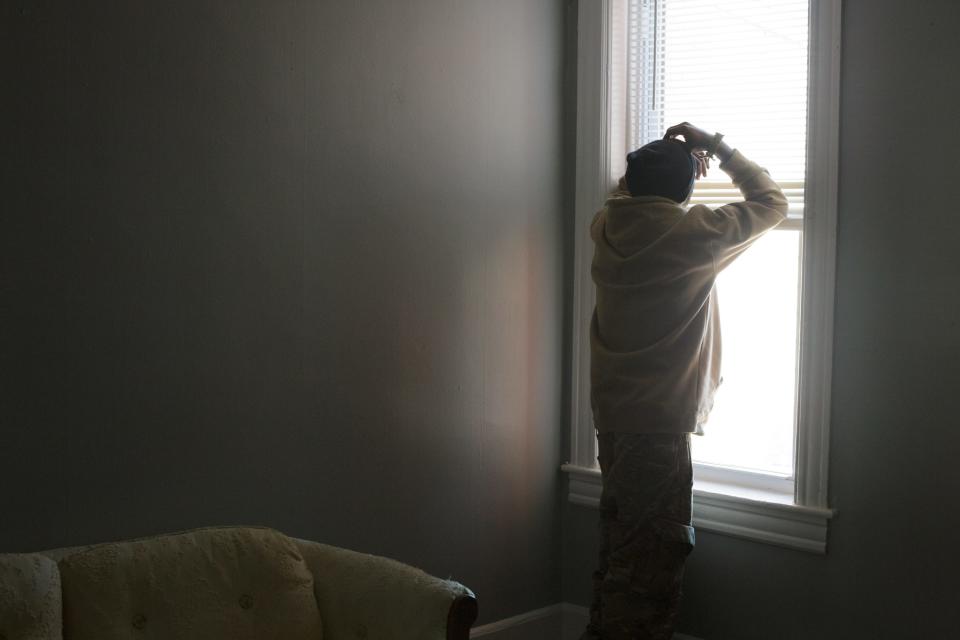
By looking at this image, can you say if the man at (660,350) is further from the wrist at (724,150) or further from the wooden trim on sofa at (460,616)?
the wooden trim on sofa at (460,616)

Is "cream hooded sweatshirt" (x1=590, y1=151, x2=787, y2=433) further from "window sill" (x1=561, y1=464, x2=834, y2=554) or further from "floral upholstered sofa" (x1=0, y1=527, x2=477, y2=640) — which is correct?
"floral upholstered sofa" (x1=0, y1=527, x2=477, y2=640)

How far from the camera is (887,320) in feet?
8.98

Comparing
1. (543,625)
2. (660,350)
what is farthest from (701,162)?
(543,625)

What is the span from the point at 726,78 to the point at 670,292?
0.86 metres

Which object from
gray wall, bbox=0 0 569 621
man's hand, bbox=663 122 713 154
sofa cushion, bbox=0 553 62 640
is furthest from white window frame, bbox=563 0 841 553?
sofa cushion, bbox=0 553 62 640

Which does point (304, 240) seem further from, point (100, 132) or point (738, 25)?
point (738, 25)

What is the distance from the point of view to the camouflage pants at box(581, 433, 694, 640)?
2.75m

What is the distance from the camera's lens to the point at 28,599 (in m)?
1.88

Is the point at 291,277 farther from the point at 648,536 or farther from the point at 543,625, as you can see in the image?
the point at 543,625

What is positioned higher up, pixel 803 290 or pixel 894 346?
pixel 803 290

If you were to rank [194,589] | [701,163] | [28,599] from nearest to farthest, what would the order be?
1. [28,599]
2. [194,589]
3. [701,163]

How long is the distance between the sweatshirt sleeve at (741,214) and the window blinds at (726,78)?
0.22 m

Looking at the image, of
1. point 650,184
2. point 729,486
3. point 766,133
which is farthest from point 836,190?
point 729,486

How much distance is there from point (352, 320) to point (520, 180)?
905mm
